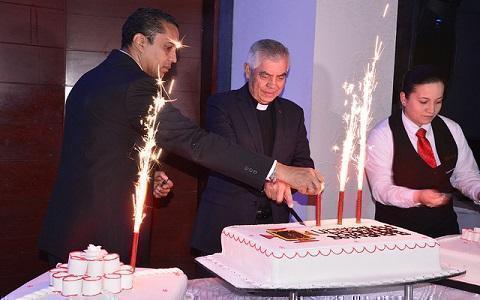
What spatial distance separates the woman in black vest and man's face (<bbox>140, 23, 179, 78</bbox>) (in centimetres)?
116

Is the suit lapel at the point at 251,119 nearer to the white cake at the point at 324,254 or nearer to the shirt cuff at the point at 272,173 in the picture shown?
the shirt cuff at the point at 272,173

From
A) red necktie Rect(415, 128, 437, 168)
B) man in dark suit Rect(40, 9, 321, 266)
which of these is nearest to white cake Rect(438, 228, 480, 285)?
red necktie Rect(415, 128, 437, 168)

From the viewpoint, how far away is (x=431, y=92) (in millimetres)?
2963

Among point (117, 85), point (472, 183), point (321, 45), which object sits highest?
point (321, 45)

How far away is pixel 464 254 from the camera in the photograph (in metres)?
2.37

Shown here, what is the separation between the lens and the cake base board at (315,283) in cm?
189

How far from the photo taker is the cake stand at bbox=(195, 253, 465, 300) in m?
1.89

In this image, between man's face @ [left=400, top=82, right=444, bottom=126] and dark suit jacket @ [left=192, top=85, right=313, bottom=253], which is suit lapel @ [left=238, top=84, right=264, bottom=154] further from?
man's face @ [left=400, top=82, right=444, bottom=126]

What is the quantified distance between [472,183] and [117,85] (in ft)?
5.98

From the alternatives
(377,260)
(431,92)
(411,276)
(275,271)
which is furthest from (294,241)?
(431,92)

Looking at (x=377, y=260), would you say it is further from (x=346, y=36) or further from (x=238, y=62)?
(x=238, y=62)

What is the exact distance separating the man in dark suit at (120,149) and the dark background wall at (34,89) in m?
1.52

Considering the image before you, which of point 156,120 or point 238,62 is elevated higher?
point 238,62

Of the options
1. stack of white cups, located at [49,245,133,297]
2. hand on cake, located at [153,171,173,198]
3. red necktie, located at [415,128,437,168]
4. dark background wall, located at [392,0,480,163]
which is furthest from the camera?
dark background wall, located at [392,0,480,163]
